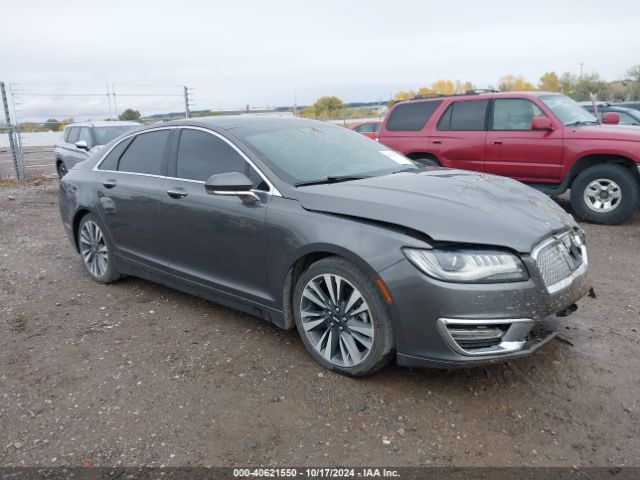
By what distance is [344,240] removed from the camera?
305 centimetres

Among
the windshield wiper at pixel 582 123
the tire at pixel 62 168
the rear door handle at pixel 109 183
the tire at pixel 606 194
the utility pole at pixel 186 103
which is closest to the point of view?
the rear door handle at pixel 109 183

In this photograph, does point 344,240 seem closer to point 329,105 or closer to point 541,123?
point 541,123

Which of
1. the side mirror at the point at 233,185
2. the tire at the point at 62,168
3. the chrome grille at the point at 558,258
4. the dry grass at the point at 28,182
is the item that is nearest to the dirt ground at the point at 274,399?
the chrome grille at the point at 558,258

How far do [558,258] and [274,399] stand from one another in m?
1.81

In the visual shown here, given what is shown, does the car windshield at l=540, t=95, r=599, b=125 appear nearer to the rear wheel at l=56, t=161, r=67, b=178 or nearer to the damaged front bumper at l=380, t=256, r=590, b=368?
the damaged front bumper at l=380, t=256, r=590, b=368

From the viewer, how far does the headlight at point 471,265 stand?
8.99 ft

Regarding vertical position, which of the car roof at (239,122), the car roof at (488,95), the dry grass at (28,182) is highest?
the car roof at (488,95)

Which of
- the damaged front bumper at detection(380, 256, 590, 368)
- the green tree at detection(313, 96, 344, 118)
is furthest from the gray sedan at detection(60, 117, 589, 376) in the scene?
the green tree at detection(313, 96, 344, 118)

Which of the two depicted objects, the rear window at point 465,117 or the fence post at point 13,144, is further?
the fence post at point 13,144

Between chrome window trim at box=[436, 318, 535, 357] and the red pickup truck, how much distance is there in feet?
17.1

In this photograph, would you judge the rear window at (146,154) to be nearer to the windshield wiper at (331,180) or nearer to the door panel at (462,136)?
the windshield wiper at (331,180)

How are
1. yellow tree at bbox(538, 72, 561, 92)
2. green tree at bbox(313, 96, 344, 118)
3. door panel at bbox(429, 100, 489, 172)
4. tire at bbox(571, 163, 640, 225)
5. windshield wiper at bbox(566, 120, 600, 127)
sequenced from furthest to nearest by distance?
1. yellow tree at bbox(538, 72, 561, 92)
2. green tree at bbox(313, 96, 344, 118)
3. door panel at bbox(429, 100, 489, 172)
4. windshield wiper at bbox(566, 120, 600, 127)
5. tire at bbox(571, 163, 640, 225)

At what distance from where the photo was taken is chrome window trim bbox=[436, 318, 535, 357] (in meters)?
2.74

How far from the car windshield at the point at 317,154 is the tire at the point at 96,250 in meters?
1.93
